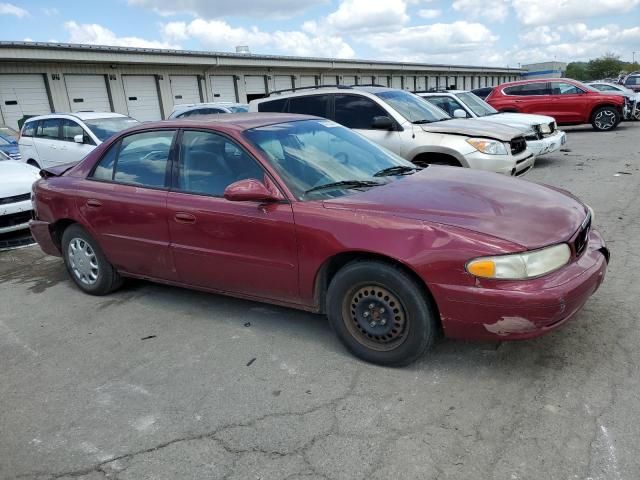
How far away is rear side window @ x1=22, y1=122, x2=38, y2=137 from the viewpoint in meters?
11.5

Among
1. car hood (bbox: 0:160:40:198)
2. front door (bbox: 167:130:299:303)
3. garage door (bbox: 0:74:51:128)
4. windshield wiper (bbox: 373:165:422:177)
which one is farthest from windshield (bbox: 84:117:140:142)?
garage door (bbox: 0:74:51:128)

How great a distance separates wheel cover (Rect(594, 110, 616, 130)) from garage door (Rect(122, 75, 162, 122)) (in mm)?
18234

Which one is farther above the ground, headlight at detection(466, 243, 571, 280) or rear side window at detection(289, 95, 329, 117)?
rear side window at detection(289, 95, 329, 117)

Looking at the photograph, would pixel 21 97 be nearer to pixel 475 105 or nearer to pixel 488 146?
pixel 475 105

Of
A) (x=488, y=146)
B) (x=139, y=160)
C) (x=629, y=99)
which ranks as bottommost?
(x=629, y=99)

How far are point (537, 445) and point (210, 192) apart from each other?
103 inches

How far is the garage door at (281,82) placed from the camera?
1267 inches

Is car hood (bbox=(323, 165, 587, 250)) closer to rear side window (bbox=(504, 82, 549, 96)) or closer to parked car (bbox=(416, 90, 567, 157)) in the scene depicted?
parked car (bbox=(416, 90, 567, 157))

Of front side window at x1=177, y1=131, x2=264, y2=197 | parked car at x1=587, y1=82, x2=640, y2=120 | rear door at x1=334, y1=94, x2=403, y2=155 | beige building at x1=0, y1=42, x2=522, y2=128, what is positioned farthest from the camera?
beige building at x1=0, y1=42, x2=522, y2=128

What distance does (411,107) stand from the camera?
802 centimetres

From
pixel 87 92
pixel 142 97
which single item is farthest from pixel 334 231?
pixel 142 97

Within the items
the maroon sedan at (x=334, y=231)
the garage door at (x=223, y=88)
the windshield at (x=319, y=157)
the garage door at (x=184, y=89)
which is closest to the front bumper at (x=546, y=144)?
the windshield at (x=319, y=157)

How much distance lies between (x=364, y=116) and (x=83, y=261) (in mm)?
4615

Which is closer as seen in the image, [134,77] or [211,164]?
[211,164]
